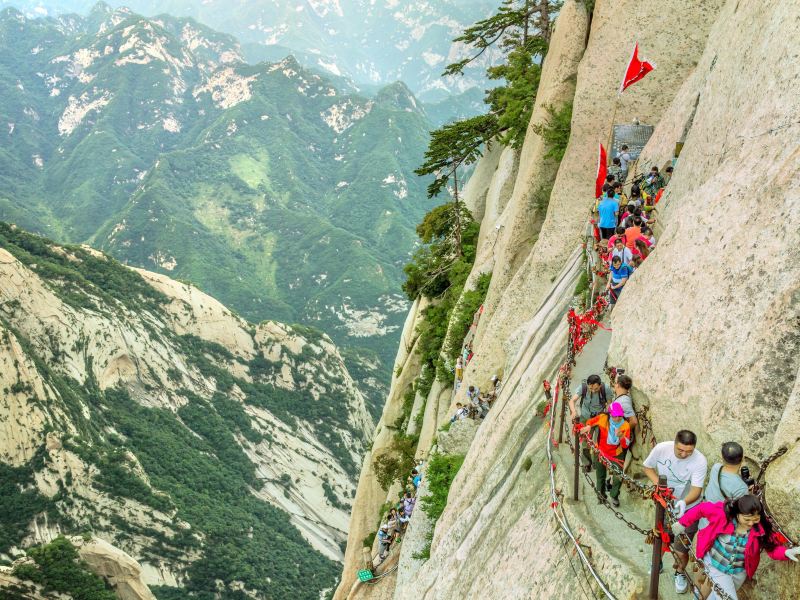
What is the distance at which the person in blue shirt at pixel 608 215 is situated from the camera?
638 inches

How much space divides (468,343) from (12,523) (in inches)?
2952

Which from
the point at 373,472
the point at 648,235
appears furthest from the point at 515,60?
the point at 373,472

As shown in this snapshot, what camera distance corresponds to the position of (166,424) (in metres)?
118

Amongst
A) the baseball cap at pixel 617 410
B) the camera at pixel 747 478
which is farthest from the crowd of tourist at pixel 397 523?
the camera at pixel 747 478

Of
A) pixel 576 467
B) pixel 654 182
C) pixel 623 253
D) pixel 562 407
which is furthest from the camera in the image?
pixel 654 182

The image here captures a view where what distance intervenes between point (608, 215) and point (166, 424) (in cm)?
11514

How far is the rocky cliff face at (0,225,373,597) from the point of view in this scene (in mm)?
85375

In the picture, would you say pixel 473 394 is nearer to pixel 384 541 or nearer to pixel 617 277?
pixel 384 541

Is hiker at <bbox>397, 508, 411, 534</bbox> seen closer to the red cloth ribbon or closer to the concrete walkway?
the concrete walkway

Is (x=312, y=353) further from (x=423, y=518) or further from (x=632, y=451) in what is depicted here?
(x=632, y=451)

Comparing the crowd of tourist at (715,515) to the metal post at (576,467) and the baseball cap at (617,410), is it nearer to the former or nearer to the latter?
the metal post at (576,467)

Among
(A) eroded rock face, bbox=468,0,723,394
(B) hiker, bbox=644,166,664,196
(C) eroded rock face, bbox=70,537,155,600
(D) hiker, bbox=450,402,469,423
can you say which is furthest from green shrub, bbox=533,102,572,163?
(C) eroded rock face, bbox=70,537,155,600

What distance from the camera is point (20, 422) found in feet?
272

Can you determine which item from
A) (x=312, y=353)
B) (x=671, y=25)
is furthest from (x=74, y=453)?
(x=671, y=25)
